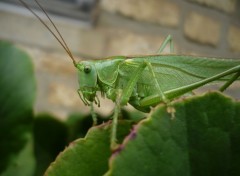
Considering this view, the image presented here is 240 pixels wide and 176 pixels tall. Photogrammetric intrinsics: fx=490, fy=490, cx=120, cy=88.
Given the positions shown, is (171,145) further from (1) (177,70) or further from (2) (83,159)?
(1) (177,70)

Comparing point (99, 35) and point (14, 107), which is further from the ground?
point (99, 35)

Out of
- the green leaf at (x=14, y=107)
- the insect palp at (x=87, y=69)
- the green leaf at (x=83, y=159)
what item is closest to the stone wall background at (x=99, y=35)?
the green leaf at (x=14, y=107)

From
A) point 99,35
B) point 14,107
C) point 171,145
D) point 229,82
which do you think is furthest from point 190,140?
point 99,35

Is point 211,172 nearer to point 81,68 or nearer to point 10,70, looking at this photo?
point 81,68

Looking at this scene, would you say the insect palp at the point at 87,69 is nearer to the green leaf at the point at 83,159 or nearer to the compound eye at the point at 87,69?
the compound eye at the point at 87,69

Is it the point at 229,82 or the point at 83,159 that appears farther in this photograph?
the point at 229,82

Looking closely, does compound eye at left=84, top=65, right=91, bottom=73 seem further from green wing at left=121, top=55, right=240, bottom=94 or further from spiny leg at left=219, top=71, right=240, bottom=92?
spiny leg at left=219, top=71, right=240, bottom=92
